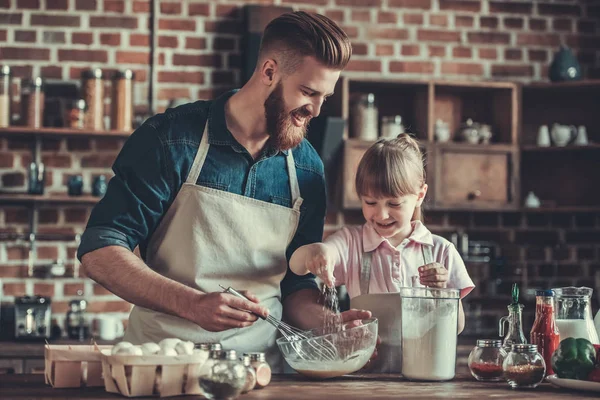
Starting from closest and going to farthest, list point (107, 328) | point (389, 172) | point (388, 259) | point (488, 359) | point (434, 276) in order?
1. point (488, 359)
2. point (434, 276)
3. point (389, 172)
4. point (388, 259)
5. point (107, 328)

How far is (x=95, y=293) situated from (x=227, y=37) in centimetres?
136

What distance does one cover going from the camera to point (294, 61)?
86.6 inches

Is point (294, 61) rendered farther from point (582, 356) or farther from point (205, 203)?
point (582, 356)

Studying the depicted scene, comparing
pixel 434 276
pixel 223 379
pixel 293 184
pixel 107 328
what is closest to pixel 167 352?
pixel 223 379

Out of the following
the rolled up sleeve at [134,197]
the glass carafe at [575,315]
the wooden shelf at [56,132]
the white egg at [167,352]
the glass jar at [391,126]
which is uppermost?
the glass jar at [391,126]

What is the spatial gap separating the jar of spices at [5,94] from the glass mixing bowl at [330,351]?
258 cm

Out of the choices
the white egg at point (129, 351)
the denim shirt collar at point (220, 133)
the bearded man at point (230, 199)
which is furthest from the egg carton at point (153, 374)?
the denim shirt collar at point (220, 133)

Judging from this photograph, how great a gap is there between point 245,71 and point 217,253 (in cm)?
223

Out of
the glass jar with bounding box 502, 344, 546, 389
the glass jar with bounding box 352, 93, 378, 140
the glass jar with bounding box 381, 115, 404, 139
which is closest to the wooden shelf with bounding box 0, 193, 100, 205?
the glass jar with bounding box 352, 93, 378, 140

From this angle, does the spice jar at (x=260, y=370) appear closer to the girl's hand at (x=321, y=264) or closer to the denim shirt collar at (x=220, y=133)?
the girl's hand at (x=321, y=264)

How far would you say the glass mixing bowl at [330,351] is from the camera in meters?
1.84

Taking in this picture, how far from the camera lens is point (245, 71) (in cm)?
433

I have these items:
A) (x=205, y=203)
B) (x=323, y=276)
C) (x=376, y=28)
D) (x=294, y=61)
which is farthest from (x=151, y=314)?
(x=376, y=28)

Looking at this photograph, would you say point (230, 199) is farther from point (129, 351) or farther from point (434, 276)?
point (129, 351)
